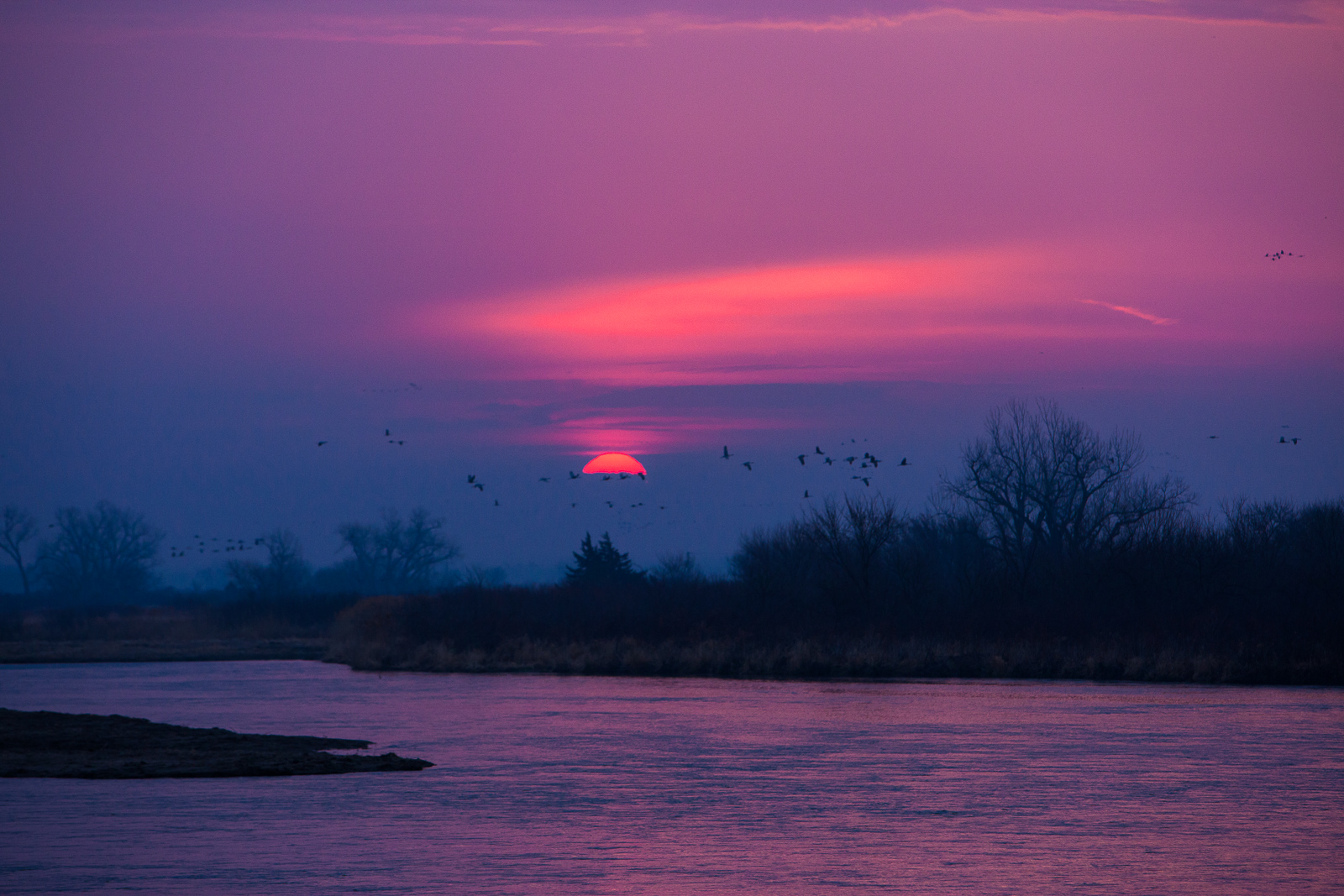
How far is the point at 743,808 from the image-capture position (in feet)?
62.1

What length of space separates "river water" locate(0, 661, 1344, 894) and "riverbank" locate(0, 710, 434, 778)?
85cm

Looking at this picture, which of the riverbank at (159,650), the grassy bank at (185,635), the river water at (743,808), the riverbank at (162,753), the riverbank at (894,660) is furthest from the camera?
the grassy bank at (185,635)

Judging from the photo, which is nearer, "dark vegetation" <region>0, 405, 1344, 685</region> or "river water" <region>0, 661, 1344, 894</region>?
"river water" <region>0, 661, 1344, 894</region>

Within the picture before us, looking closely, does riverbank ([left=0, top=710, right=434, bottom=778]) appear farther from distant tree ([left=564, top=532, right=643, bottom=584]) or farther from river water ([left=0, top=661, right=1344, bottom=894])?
distant tree ([left=564, top=532, right=643, bottom=584])

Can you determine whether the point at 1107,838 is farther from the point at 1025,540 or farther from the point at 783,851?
the point at 1025,540

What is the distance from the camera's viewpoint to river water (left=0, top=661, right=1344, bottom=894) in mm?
14164

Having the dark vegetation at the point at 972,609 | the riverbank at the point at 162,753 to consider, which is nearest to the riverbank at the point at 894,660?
the dark vegetation at the point at 972,609

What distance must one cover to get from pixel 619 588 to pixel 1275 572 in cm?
2832

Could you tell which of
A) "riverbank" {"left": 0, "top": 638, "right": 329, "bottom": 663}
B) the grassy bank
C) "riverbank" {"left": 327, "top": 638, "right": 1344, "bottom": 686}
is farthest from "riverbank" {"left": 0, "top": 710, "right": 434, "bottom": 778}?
the grassy bank

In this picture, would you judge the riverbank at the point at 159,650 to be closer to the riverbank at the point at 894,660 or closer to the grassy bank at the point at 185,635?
the grassy bank at the point at 185,635

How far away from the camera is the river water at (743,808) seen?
14.2 m

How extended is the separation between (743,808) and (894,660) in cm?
2832

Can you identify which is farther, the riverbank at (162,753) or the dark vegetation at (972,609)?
the dark vegetation at (972,609)

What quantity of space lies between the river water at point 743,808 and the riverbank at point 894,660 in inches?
262
